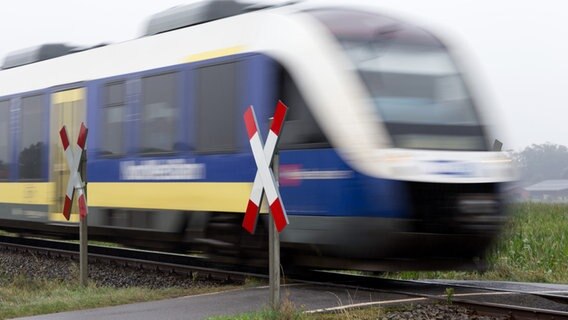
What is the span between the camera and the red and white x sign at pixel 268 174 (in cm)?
812

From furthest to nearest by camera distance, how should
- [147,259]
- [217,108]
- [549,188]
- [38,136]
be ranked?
1. [549,188]
2. [38,136]
3. [147,259]
4. [217,108]

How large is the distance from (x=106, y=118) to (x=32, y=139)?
8.91 ft

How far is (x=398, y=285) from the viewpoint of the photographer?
11.2 metres

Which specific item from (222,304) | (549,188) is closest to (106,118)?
(222,304)

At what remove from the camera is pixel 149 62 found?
13750mm

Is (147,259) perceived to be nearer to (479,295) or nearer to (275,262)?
(479,295)

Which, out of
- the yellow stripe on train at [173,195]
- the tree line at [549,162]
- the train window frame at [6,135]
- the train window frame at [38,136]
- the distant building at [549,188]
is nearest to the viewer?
the yellow stripe on train at [173,195]

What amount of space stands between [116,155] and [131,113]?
27.7 inches

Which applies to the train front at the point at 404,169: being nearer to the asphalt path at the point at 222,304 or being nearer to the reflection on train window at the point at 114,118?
the asphalt path at the point at 222,304

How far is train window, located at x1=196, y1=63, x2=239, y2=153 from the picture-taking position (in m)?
12.0

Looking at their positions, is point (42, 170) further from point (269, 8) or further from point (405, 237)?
point (405, 237)

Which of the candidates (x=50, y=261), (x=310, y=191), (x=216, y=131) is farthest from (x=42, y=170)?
(x=310, y=191)

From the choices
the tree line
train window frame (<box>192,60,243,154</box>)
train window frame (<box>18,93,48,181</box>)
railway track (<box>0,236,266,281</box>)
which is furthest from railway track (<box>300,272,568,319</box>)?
the tree line

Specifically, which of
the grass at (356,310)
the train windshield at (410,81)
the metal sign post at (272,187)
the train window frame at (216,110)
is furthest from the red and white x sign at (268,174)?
the train window frame at (216,110)
